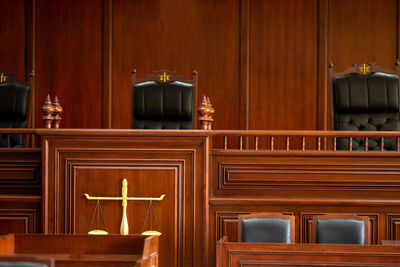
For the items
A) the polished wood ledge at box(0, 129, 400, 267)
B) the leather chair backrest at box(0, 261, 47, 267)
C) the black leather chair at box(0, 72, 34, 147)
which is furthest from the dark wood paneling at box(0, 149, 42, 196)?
the leather chair backrest at box(0, 261, 47, 267)

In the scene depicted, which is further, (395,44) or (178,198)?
(395,44)

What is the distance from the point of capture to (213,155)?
3.27 meters

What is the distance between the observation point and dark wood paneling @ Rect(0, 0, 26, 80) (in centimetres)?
545

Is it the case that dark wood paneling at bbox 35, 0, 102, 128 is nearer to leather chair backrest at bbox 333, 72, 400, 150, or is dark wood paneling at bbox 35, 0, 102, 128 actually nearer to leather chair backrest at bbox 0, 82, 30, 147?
leather chair backrest at bbox 0, 82, 30, 147

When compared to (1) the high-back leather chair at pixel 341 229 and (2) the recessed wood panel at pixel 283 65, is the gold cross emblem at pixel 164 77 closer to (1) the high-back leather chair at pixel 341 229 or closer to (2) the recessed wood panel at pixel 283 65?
(2) the recessed wood panel at pixel 283 65

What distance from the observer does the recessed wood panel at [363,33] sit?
17.2 ft

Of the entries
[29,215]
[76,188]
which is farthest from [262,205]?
[29,215]

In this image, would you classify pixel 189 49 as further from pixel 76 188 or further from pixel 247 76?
pixel 76 188

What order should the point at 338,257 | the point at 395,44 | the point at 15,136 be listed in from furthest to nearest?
the point at 395,44 → the point at 15,136 → the point at 338,257

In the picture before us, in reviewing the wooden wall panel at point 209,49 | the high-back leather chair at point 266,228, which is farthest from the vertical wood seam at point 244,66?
the high-back leather chair at point 266,228

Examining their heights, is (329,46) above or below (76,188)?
above

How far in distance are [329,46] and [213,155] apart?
8.10 ft

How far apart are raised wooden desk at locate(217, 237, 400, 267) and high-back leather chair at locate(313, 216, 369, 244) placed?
1.29ft

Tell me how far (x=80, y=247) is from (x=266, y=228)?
968 millimetres
